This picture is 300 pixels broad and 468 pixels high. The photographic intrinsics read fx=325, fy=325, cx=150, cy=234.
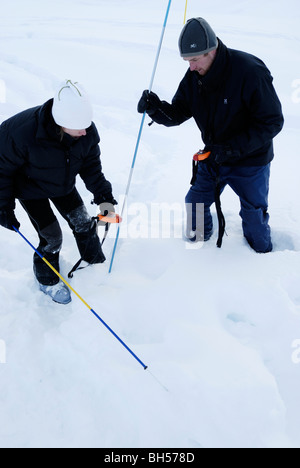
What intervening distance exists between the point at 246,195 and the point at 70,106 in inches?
64.1

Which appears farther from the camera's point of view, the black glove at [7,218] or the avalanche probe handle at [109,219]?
the avalanche probe handle at [109,219]

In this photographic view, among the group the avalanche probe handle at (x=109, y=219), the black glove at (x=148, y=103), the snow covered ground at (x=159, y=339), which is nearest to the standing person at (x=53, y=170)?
the avalanche probe handle at (x=109, y=219)

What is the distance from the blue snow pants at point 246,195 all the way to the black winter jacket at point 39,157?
976 mm

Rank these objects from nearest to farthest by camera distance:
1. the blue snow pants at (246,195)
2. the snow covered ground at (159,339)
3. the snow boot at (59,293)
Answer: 1. the snow covered ground at (159,339)
2. the snow boot at (59,293)
3. the blue snow pants at (246,195)

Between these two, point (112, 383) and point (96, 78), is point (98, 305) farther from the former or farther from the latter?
point (96, 78)

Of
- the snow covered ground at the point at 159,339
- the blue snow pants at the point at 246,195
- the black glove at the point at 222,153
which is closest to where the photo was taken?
the snow covered ground at the point at 159,339

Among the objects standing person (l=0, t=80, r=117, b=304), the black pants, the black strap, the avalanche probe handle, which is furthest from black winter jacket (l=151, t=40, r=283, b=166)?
the black pants

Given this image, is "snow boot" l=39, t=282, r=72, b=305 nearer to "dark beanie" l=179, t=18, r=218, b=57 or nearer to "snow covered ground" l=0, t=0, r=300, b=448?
"snow covered ground" l=0, t=0, r=300, b=448

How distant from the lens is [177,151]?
5.27 meters

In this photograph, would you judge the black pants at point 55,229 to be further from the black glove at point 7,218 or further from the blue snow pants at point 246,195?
the blue snow pants at point 246,195

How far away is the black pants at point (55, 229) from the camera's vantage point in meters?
2.51
